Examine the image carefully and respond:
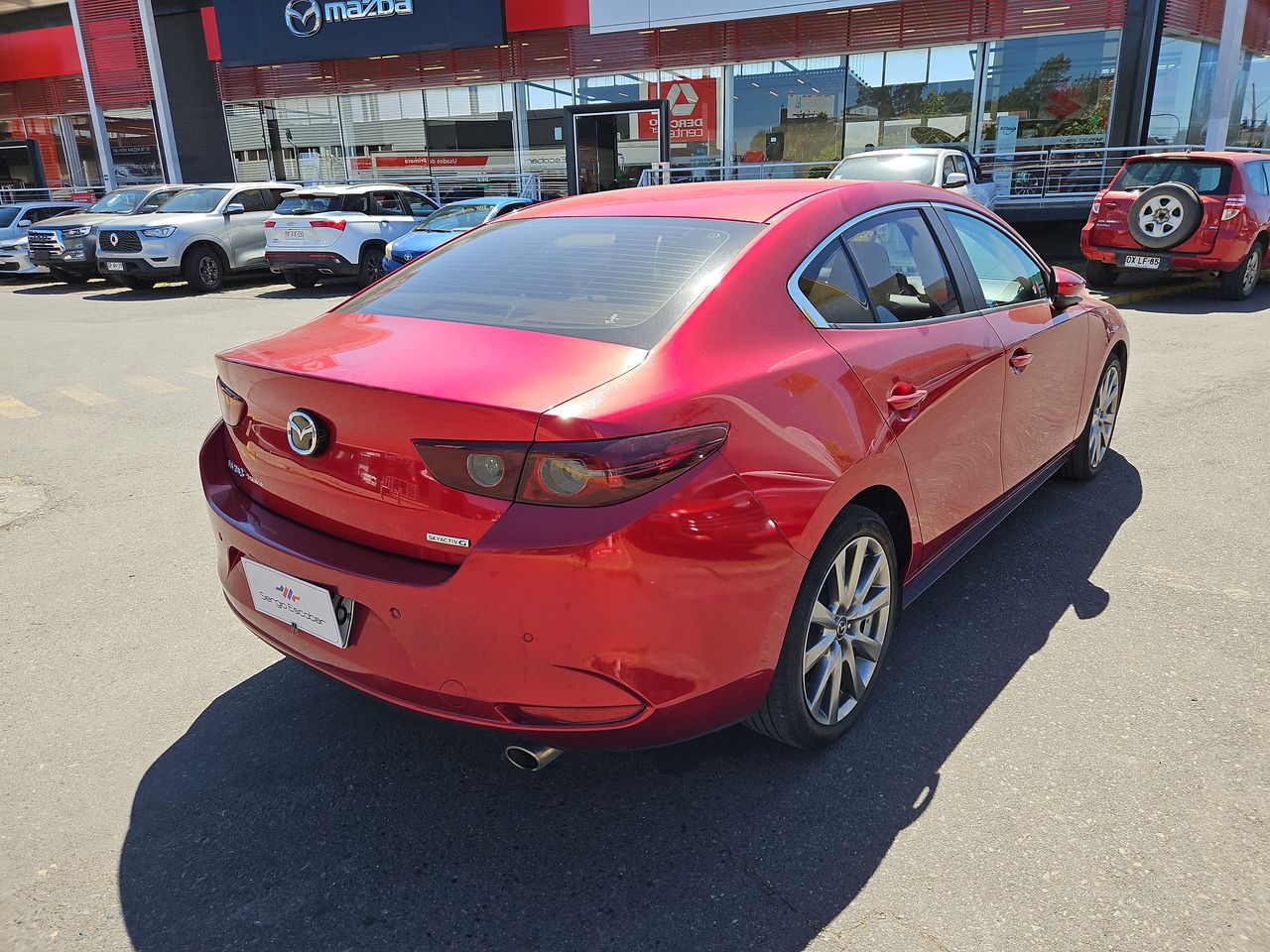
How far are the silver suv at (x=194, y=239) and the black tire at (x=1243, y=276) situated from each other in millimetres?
14946

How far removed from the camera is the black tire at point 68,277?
17.3 meters

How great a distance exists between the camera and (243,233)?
1655cm

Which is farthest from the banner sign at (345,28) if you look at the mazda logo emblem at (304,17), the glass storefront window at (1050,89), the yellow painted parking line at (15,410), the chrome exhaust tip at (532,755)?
the chrome exhaust tip at (532,755)

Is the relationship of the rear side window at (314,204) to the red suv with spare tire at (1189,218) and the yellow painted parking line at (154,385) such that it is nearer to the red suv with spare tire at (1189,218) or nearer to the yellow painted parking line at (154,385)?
the yellow painted parking line at (154,385)

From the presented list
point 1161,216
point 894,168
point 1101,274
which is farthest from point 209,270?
point 1161,216

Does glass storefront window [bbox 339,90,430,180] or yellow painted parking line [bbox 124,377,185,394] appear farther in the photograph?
glass storefront window [bbox 339,90,430,180]

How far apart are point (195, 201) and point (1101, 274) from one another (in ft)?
47.9

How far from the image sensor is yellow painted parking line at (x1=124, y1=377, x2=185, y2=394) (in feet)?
26.2

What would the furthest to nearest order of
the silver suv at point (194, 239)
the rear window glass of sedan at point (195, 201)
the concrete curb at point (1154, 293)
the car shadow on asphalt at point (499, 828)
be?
the rear window glass of sedan at point (195, 201) → the silver suv at point (194, 239) → the concrete curb at point (1154, 293) → the car shadow on asphalt at point (499, 828)

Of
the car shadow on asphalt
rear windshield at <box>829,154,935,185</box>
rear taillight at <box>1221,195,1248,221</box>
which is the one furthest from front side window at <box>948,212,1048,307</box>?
rear taillight at <box>1221,195,1248,221</box>

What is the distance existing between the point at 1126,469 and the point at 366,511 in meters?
4.57

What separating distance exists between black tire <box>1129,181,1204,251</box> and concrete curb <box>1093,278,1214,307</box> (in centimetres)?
72

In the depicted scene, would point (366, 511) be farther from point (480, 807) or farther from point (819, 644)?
point (819, 644)

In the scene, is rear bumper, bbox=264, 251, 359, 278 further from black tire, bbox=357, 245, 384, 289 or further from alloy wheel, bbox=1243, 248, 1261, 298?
alloy wheel, bbox=1243, 248, 1261, 298
